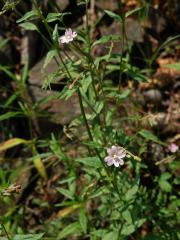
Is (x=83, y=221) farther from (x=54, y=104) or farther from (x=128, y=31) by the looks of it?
(x=128, y=31)

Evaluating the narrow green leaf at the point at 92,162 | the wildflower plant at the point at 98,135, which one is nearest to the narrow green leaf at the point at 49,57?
the wildflower plant at the point at 98,135

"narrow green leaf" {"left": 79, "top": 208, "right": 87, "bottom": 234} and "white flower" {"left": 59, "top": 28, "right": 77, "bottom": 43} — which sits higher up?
"white flower" {"left": 59, "top": 28, "right": 77, "bottom": 43}

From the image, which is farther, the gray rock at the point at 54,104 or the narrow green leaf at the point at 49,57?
the gray rock at the point at 54,104

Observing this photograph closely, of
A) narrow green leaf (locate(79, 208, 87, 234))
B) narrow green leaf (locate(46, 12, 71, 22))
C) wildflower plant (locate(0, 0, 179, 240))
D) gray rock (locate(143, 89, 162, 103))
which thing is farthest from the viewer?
gray rock (locate(143, 89, 162, 103))

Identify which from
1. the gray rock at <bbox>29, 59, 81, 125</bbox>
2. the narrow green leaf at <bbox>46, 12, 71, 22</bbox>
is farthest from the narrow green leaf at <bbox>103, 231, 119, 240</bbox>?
the gray rock at <bbox>29, 59, 81, 125</bbox>

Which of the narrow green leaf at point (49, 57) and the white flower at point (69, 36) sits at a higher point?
the white flower at point (69, 36)

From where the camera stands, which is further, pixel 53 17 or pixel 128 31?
pixel 128 31

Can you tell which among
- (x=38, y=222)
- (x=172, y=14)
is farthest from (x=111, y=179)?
(x=172, y=14)

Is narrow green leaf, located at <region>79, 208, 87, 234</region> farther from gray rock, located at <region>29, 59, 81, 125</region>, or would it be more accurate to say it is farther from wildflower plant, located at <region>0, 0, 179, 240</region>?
gray rock, located at <region>29, 59, 81, 125</region>

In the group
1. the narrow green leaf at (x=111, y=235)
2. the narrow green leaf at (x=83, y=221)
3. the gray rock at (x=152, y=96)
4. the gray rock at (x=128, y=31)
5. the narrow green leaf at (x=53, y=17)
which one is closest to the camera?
the narrow green leaf at (x=53, y=17)

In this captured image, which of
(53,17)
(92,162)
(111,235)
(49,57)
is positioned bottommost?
(111,235)

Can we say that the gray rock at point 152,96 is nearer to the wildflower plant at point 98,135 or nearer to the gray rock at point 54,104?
the gray rock at point 54,104

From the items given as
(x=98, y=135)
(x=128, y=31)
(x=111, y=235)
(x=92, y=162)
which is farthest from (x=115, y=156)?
(x=128, y=31)

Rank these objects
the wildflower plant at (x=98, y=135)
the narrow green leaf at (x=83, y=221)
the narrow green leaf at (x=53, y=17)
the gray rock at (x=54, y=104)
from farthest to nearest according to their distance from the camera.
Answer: the gray rock at (x=54, y=104) < the narrow green leaf at (x=83, y=221) < the wildflower plant at (x=98, y=135) < the narrow green leaf at (x=53, y=17)
